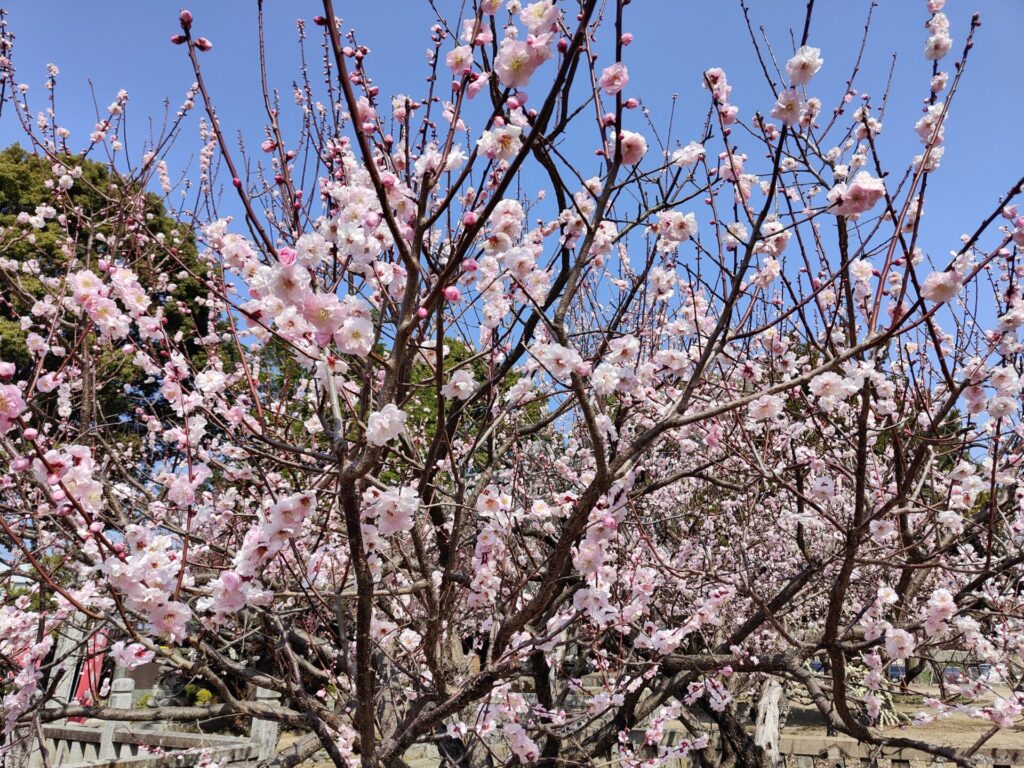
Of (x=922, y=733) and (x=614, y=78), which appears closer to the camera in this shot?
(x=614, y=78)

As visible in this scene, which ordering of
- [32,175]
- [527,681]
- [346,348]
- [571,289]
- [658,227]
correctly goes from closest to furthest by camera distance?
1. [346,348]
2. [571,289]
3. [658,227]
4. [527,681]
5. [32,175]

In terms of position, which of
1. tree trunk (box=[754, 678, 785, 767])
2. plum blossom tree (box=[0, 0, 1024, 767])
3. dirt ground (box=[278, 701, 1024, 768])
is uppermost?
plum blossom tree (box=[0, 0, 1024, 767])

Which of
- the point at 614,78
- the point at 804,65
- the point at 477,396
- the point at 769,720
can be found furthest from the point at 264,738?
the point at 769,720

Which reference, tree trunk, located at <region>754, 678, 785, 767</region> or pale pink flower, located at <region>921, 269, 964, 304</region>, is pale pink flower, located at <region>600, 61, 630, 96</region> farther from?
tree trunk, located at <region>754, 678, 785, 767</region>

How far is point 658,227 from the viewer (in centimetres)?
267

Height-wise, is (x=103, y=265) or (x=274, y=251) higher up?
(x=103, y=265)

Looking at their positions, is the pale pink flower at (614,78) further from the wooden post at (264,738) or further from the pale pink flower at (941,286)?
the wooden post at (264,738)

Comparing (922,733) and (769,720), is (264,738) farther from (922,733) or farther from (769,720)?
(922,733)

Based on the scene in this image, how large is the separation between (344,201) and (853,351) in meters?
1.65

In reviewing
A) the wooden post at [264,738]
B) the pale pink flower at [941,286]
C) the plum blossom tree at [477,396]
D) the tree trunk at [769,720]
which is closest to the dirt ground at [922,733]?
the tree trunk at [769,720]

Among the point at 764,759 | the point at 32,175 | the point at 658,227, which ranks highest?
the point at 32,175

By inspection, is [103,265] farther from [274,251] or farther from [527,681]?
[527,681]

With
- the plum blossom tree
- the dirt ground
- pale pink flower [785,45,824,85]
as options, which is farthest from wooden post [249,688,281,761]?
pale pink flower [785,45,824,85]

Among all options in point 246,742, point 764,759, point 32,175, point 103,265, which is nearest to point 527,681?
point 246,742
